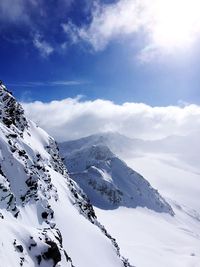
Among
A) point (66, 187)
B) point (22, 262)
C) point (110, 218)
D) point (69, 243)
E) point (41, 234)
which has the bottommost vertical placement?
point (22, 262)

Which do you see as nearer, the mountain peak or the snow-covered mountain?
the snow-covered mountain

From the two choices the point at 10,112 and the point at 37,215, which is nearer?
the point at 37,215

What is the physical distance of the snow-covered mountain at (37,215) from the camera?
1469 inches

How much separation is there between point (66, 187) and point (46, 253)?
38.1 m

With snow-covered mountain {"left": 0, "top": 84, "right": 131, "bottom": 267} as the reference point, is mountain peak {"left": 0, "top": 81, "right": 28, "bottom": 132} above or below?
above

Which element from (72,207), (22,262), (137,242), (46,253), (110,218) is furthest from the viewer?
(110,218)

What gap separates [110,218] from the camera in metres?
196

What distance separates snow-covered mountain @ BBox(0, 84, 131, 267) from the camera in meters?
37.3

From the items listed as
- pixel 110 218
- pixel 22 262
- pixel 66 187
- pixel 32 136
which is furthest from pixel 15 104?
pixel 110 218

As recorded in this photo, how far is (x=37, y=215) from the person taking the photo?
172 feet

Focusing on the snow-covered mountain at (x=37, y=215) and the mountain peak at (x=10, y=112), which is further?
the mountain peak at (x=10, y=112)

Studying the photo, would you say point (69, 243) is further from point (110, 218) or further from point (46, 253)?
point (110, 218)

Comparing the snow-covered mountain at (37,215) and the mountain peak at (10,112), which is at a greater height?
the mountain peak at (10,112)

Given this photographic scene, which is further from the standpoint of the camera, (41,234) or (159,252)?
(159,252)
